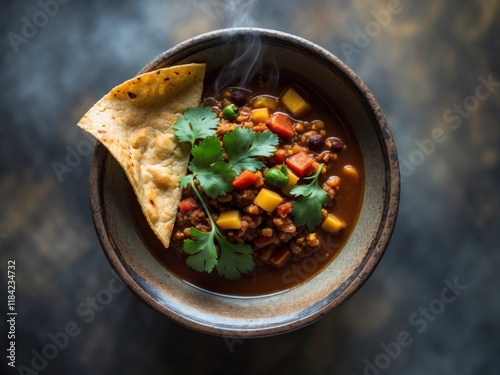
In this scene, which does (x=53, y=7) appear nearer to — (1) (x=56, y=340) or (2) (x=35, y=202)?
(2) (x=35, y=202)

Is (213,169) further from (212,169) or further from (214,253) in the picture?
(214,253)

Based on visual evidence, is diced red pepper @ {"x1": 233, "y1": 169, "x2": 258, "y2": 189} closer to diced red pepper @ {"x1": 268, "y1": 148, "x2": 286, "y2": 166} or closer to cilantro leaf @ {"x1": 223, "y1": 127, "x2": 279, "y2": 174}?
cilantro leaf @ {"x1": 223, "y1": 127, "x2": 279, "y2": 174}

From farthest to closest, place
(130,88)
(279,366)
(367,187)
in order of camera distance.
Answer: (279,366)
(367,187)
(130,88)

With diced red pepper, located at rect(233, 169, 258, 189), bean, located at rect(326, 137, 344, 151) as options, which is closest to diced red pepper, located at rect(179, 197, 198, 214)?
diced red pepper, located at rect(233, 169, 258, 189)

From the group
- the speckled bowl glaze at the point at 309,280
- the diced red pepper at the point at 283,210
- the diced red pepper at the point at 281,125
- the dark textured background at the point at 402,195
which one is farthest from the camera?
the dark textured background at the point at 402,195

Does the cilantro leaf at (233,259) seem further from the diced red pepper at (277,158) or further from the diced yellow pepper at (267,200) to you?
the diced red pepper at (277,158)

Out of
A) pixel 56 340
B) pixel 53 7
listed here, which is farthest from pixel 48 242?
pixel 53 7

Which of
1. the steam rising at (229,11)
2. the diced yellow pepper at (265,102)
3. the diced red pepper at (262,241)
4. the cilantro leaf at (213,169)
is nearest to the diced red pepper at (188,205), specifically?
the cilantro leaf at (213,169)
